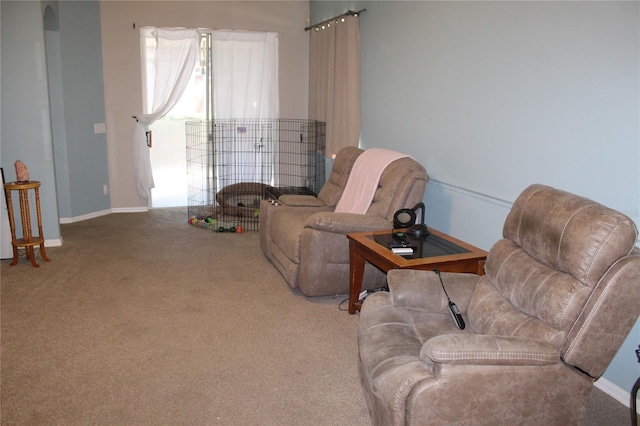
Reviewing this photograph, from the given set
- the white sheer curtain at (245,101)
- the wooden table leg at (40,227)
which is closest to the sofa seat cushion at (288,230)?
the wooden table leg at (40,227)

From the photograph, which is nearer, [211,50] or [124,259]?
[124,259]

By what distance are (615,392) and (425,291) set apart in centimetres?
109

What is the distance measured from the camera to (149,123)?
648cm

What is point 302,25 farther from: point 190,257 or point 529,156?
point 529,156

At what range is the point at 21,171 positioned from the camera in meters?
4.59

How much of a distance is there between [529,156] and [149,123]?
4.67m

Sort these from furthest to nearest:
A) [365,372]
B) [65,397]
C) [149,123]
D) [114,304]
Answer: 1. [149,123]
2. [114,304]
3. [65,397]
4. [365,372]

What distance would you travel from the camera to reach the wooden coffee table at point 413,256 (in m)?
3.14

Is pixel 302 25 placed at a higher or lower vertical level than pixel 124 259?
higher

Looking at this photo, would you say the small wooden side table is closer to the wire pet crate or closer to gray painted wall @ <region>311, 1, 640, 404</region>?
the wire pet crate

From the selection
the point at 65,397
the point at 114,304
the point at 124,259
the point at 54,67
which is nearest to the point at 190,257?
the point at 124,259

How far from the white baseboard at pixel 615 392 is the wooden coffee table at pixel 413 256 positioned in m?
0.83

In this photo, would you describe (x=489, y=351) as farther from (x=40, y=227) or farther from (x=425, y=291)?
(x=40, y=227)

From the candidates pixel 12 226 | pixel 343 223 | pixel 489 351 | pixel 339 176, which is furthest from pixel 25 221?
pixel 489 351
